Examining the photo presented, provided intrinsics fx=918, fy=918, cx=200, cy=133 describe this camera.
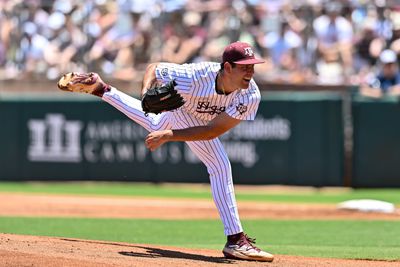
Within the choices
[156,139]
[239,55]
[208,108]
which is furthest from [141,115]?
[239,55]

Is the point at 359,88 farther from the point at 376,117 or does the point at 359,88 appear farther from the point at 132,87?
the point at 132,87

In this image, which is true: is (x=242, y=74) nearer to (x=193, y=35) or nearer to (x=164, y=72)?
(x=164, y=72)

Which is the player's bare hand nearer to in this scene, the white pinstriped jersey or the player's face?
the white pinstriped jersey

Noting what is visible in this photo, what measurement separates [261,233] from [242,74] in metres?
3.62

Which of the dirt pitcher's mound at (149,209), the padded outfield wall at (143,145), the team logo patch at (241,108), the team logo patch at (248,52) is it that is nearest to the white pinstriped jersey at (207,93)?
the team logo patch at (241,108)

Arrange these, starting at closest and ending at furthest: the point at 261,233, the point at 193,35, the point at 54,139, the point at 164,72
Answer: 1. the point at 164,72
2. the point at 261,233
3. the point at 193,35
4. the point at 54,139

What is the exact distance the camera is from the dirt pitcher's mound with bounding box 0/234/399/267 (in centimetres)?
629

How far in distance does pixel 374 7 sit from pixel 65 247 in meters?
9.44

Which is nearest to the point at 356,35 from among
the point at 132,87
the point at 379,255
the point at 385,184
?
the point at 385,184

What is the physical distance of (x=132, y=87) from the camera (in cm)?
1612

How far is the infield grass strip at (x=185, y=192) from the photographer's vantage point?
1440cm

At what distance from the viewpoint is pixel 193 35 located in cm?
1577

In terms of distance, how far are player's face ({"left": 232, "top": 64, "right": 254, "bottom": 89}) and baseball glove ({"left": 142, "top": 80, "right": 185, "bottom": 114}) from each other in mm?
434

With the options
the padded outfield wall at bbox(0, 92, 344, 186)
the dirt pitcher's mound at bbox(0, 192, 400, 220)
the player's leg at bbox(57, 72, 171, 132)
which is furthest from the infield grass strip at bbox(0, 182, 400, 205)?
the player's leg at bbox(57, 72, 171, 132)
